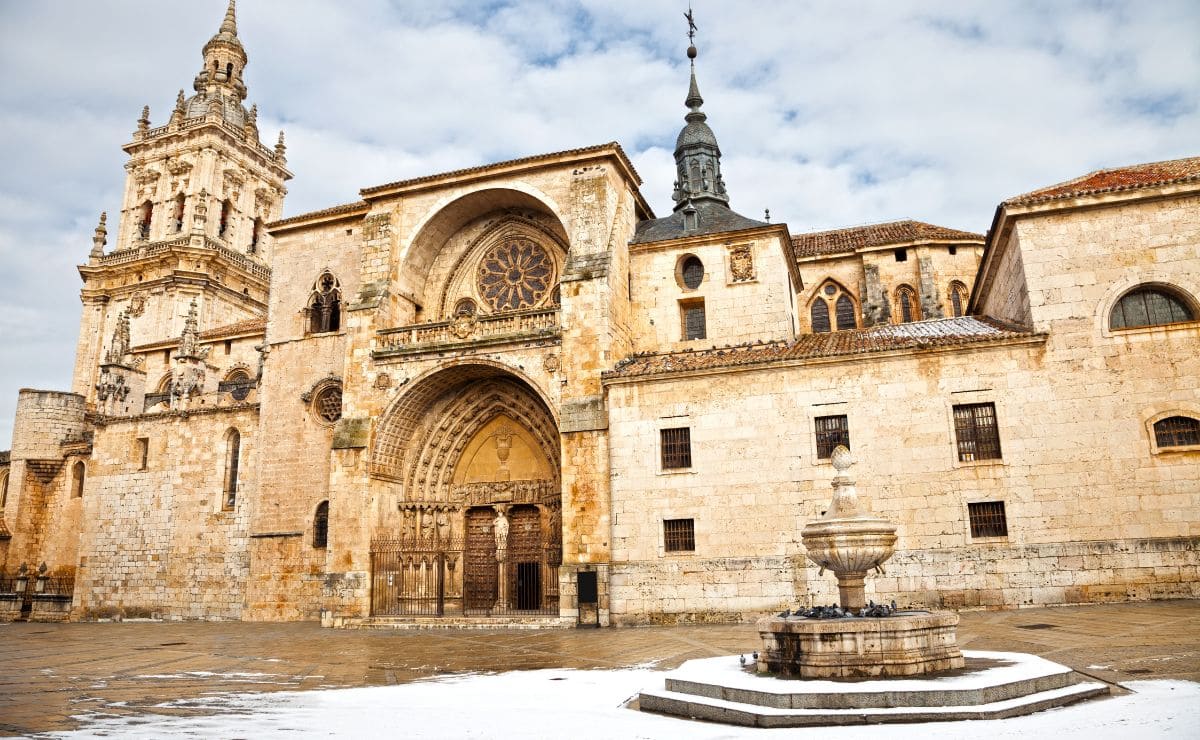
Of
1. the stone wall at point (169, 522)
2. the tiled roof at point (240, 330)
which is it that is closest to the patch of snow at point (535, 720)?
the stone wall at point (169, 522)

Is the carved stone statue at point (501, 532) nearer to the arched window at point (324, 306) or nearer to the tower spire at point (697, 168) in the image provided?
the arched window at point (324, 306)

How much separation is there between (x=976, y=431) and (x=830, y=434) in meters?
2.84

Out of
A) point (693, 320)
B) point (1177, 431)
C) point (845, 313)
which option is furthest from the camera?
point (845, 313)

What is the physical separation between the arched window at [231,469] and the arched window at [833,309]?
19536mm

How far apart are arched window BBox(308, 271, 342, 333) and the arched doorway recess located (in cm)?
519

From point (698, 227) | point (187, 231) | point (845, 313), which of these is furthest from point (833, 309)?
point (187, 231)

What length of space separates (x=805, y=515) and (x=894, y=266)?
13029 mm

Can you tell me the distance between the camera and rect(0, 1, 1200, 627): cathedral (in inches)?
599

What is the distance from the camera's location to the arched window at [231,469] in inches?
955

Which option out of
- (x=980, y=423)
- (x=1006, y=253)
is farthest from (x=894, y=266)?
(x=980, y=423)

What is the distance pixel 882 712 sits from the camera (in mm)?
6102

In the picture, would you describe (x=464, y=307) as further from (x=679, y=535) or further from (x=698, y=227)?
(x=679, y=535)

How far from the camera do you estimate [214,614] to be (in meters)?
23.1

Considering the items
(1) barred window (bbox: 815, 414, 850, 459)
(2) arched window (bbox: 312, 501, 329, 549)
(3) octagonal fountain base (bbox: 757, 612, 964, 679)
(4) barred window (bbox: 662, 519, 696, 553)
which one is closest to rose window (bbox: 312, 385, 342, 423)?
(2) arched window (bbox: 312, 501, 329, 549)
